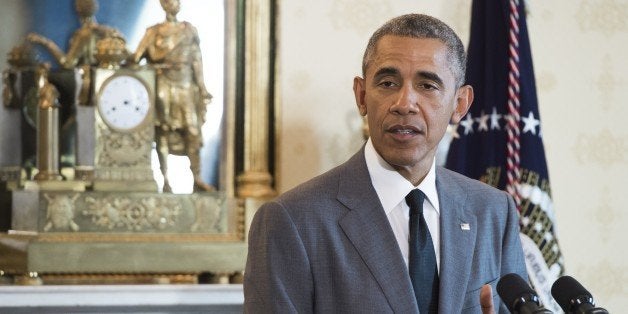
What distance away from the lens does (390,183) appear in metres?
2.14

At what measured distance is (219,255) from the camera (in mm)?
3949

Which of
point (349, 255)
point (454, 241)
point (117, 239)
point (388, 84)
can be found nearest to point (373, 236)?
point (349, 255)

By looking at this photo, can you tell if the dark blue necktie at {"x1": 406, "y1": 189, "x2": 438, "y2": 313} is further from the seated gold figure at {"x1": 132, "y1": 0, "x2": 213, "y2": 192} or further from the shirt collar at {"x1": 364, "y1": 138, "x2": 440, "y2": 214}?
the seated gold figure at {"x1": 132, "y1": 0, "x2": 213, "y2": 192}

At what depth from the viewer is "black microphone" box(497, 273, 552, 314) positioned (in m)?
1.61

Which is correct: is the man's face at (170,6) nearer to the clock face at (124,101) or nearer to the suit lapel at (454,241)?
the clock face at (124,101)

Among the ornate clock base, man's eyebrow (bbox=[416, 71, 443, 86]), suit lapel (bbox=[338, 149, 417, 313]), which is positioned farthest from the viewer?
the ornate clock base

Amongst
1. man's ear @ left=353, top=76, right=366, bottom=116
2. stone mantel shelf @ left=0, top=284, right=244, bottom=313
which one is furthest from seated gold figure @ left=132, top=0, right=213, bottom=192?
man's ear @ left=353, top=76, right=366, bottom=116

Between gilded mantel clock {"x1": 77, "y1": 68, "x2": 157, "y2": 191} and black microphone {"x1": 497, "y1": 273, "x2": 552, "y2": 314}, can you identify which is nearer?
black microphone {"x1": 497, "y1": 273, "x2": 552, "y2": 314}

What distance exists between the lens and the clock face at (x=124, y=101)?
12.8ft

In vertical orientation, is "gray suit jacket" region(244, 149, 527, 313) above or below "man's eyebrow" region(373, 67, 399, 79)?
below

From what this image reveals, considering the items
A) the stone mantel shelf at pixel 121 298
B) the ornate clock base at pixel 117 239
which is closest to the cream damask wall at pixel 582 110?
the ornate clock base at pixel 117 239

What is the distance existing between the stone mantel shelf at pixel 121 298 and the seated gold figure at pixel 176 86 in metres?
0.41

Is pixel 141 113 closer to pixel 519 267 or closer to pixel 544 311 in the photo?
pixel 519 267

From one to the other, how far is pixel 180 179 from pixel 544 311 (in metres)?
2.64
